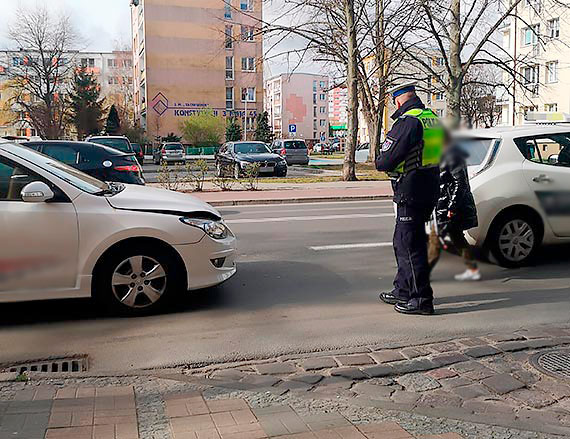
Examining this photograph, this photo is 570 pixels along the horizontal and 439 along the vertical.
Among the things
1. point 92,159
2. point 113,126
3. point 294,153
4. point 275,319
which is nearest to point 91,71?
point 113,126

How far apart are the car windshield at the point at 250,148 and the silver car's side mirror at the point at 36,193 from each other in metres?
21.8

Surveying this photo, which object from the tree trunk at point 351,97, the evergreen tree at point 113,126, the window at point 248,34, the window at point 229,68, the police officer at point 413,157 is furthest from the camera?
the window at point 229,68

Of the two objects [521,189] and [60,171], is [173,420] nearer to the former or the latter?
[521,189]

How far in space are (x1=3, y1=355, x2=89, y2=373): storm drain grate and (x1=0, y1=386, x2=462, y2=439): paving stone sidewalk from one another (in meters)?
0.61

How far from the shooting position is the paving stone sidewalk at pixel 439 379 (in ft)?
13.8

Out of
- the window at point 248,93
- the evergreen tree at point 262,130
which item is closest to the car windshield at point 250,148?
the evergreen tree at point 262,130

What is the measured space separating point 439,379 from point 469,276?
3593 mm

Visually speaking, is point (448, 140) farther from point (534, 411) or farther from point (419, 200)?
point (534, 411)

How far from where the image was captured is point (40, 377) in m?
4.73

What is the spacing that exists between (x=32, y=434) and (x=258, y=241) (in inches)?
281

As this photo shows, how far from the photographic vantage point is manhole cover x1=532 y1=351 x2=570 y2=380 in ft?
15.8

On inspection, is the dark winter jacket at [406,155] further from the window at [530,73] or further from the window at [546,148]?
the window at [530,73]

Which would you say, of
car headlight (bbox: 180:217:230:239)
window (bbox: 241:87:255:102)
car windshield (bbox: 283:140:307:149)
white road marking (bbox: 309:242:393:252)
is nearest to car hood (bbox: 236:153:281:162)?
Answer: white road marking (bbox: 309:242:393:252)

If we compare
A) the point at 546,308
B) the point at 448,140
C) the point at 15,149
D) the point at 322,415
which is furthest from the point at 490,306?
the point at 448,140
